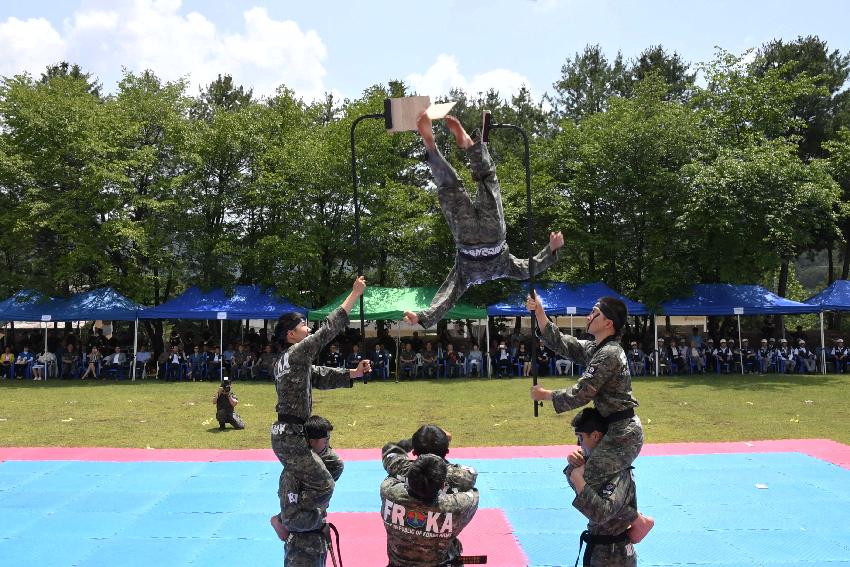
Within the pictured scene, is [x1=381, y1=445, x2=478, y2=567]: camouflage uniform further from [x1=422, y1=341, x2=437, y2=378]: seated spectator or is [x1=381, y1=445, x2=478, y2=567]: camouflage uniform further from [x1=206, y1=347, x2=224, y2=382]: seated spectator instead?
[x1=206, y1=347, x2=224, y2=382]: seated spectator

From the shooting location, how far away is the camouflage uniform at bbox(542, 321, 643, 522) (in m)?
3.87

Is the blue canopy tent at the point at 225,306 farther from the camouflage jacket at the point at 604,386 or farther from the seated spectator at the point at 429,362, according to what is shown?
the camouflage jacket at the point at 604,386

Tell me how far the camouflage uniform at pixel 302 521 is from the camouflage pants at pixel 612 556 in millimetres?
1786

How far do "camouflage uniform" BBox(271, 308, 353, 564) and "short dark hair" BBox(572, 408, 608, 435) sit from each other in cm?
171

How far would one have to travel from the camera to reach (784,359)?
72.0ft

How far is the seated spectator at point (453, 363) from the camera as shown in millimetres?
21953

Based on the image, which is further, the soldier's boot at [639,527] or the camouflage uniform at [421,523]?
the soldier's boot at [639,527]

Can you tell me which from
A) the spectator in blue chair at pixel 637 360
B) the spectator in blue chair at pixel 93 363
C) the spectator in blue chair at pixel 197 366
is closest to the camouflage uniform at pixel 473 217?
the spectator in blue chair at pixel 637 360

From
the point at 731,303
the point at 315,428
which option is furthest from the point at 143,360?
the point at 315,428

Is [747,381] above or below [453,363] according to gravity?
below

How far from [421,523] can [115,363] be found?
21.1m

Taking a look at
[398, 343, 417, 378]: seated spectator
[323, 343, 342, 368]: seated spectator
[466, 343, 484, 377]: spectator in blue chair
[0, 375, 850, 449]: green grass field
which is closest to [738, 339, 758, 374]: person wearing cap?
[0, 375, 850, 449]: green grass field

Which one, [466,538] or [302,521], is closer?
[302,521]

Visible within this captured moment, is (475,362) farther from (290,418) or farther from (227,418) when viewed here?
(290,418)
